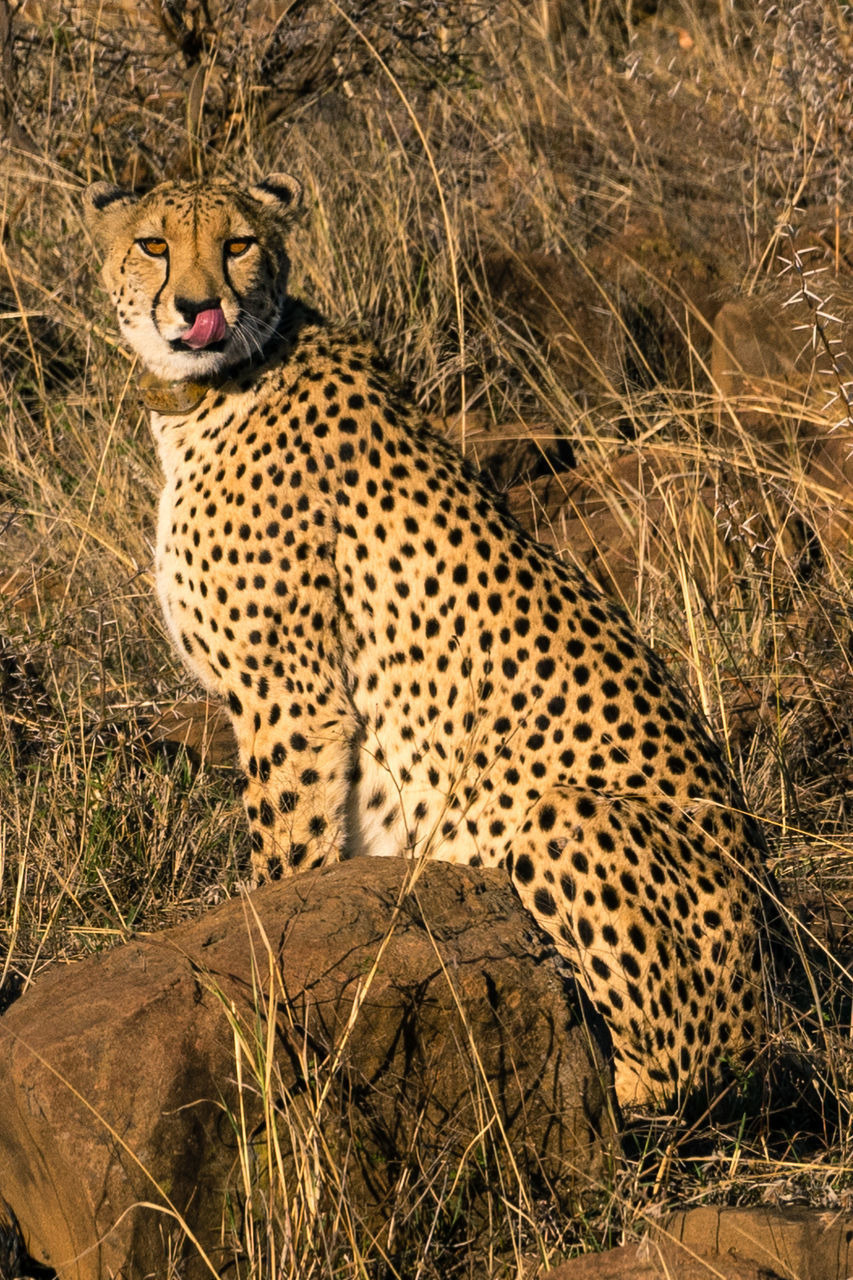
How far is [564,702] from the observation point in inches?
134

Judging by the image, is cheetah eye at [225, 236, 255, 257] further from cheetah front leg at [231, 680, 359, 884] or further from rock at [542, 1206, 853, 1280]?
rock at [542, 1206, 853, 1280]

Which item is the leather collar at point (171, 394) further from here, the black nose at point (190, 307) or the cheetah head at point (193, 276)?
the black nose at point (190, 307)

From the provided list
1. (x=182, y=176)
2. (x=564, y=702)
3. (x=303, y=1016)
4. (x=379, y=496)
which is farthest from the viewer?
(x=182, y=176)

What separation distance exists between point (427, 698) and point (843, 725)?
153 cm

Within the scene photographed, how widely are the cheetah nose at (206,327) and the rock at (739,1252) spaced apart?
2184 millimetres

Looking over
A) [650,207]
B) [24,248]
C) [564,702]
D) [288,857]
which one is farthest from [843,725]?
[24,248]

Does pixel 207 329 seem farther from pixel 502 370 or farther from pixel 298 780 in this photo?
pixel 502 370

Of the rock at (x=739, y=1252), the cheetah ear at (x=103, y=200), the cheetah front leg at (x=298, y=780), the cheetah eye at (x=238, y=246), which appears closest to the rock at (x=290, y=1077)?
the rock at (x=739, y=1252)

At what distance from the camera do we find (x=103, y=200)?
13.1ft

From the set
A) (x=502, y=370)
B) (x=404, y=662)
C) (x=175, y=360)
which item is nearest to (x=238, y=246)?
(x=175, y=360)

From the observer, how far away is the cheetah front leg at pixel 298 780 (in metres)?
3.55

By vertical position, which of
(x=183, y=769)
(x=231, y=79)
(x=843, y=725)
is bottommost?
(x=843, y=725)

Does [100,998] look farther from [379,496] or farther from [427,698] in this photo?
[379,496]

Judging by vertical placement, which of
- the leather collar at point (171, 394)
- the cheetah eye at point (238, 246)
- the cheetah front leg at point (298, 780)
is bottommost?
the cheetah front leg at point (298, 780)
